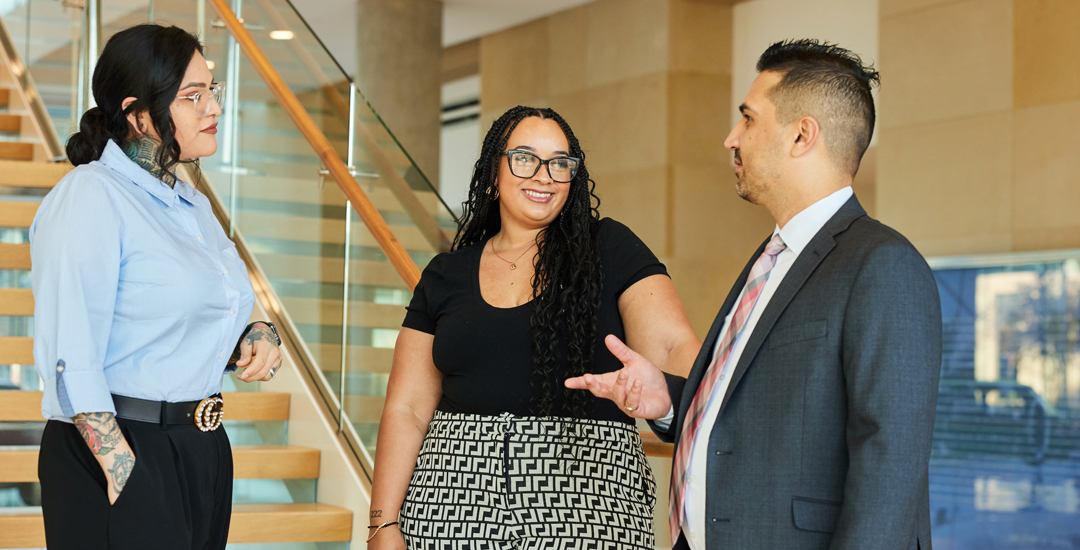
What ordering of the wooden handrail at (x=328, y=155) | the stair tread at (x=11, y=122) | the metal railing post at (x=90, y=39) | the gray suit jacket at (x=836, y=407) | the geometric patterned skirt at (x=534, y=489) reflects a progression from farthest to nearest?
1. the stair tread at (x=11, y=122)
2. the metal railing post at (x=90, y=39)
3. the wooden handrail at (x=328, y=155)
4. the geometric patterned skirt at (x=534, y=489)
5. the gray suit jacket at (x=836, y=407)

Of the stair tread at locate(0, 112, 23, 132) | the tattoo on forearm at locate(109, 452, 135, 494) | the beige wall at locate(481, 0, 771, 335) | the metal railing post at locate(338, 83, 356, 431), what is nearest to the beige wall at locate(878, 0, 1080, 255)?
the beige wall at locate(481, 0, 771, 335)

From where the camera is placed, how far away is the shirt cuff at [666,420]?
1669mm

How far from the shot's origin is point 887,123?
5820mm

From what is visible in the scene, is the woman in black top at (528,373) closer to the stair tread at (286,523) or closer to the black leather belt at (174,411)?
the black leather belt at (174,411)

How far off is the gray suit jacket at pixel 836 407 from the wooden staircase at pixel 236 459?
94.1 inches

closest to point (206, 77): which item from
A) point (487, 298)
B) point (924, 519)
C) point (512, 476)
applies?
point (487, 298)

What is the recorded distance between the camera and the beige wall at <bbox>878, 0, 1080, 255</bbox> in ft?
16.3

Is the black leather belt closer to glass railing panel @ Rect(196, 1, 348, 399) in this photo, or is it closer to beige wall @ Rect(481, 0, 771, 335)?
glass railing panel @ Rect(196, 1, 348, 399)

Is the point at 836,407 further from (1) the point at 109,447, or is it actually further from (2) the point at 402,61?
(2) the point at 402,61

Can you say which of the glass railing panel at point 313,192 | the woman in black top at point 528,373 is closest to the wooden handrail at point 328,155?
the glass railing panel at point 313,192

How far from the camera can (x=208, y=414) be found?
181cm

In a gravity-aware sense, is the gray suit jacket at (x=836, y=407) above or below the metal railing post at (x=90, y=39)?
below

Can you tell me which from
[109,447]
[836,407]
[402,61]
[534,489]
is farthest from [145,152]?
[402,61]

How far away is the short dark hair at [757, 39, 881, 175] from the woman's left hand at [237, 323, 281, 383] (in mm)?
1152
